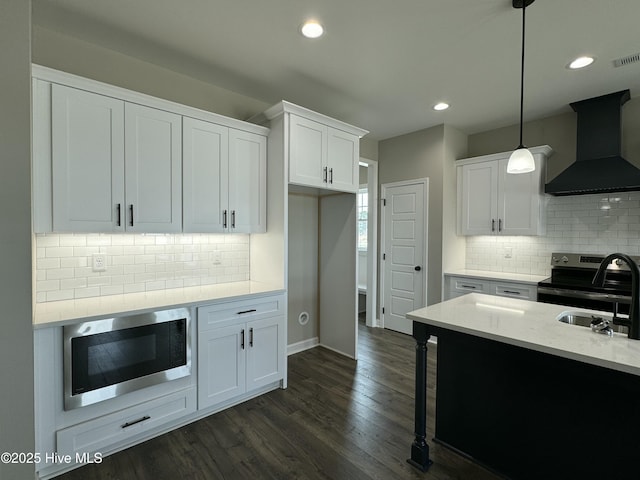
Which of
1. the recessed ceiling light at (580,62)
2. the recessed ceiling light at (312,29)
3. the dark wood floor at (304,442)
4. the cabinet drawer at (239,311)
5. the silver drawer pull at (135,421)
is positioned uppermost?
the recessed ceiling light at (312,29)

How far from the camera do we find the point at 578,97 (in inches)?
130

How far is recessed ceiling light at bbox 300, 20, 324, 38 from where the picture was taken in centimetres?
217

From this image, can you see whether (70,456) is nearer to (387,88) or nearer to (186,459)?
(186,459)

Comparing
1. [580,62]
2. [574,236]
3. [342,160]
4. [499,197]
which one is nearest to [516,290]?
[574,236]

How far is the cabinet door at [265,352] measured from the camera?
2.71 m

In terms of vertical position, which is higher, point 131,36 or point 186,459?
point 131,36

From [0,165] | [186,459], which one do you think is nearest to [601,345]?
[186,459]

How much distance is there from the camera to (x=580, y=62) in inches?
103

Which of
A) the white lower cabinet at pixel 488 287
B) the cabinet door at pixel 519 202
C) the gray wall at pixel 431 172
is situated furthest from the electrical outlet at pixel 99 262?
the cabinet door at pixel 519 202

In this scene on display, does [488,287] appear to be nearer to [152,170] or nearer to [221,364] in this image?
[221,364]

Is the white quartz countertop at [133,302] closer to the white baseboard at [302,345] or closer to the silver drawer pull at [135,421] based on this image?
the silver drawer pull at [135,421]

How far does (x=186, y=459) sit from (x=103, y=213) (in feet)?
5.74

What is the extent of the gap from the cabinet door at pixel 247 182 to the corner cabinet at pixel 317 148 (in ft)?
1.01

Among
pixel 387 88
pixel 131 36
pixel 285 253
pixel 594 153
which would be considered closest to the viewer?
pixel 131 36
